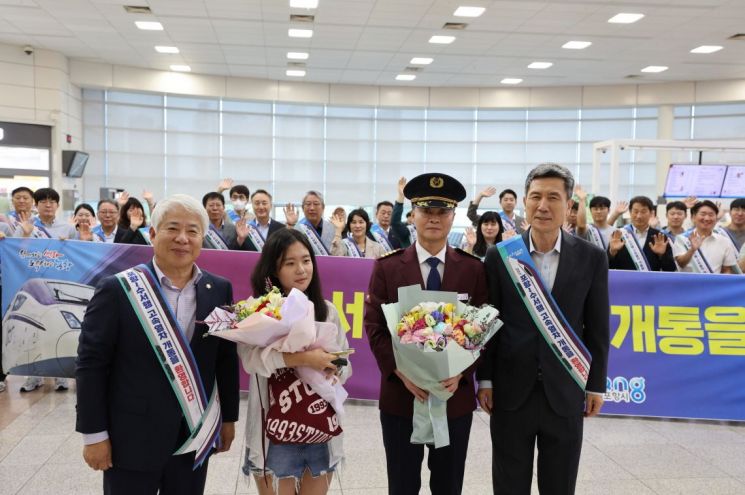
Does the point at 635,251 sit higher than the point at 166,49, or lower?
lower

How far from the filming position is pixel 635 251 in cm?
492

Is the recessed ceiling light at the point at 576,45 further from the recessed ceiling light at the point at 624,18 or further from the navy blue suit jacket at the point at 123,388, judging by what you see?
the navy blue suit jacket at the point at 123,388

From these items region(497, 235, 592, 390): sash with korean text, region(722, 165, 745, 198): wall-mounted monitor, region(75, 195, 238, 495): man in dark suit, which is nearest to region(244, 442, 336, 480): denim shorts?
region(75, 195, 238, 495): man in dark suit

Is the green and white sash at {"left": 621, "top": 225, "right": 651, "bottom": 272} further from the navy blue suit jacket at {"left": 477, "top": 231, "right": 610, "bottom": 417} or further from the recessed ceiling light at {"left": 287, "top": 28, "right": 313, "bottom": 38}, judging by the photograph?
the recessed ceiling light at {"left": 287, "top": 28, "right": 313, "bottom": 38}

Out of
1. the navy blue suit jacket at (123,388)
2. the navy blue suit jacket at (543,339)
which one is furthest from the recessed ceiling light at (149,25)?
the navy blue suit jacket at (543,339)

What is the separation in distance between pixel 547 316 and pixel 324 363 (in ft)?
2.71

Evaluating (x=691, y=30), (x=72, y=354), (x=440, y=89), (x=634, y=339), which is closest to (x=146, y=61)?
(x=440, y=89)

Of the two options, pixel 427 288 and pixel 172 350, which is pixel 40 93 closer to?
pixel 172 350

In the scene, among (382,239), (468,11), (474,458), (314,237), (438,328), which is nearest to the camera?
(438,328)

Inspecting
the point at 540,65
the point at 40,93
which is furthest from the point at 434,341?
the point at 40,93

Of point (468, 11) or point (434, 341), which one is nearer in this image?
point (434, 341)

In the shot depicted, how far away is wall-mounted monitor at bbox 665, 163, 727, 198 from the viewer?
9.27 m

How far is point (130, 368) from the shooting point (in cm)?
177

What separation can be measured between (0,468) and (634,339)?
4.07 meters
